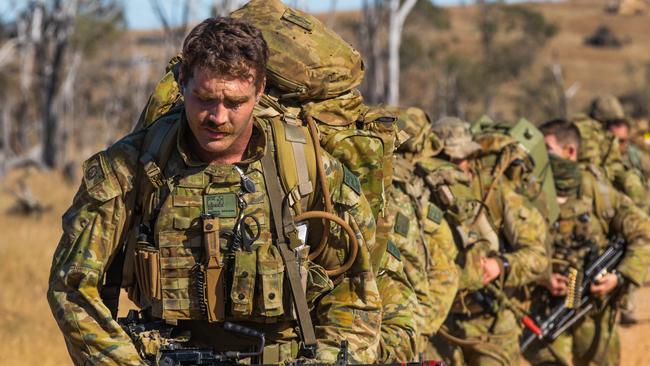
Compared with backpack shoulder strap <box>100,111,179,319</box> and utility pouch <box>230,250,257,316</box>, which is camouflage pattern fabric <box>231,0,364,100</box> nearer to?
backpack shoulder strap <box>100,111,179,319</box>

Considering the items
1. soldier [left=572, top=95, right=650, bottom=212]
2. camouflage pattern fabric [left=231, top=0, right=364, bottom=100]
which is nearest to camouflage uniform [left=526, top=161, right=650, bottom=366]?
soldier [left=572, top=95, right=650, bottom=212]

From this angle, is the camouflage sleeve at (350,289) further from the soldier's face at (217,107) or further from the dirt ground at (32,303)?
the dirt ground at (32,303)

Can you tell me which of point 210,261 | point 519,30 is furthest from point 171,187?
point 519,30

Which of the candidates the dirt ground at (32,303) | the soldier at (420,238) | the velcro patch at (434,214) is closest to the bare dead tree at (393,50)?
the dirt ground at (32,303)

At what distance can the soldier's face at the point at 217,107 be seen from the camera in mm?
3965

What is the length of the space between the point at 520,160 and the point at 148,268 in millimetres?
4881

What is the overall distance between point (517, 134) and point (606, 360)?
1992 mm

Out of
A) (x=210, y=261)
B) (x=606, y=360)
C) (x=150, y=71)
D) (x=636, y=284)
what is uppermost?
(x=150, y=71)

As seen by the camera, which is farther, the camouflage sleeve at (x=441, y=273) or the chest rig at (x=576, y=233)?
the chest rig at (x=576, y=233)

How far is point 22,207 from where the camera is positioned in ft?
67.1

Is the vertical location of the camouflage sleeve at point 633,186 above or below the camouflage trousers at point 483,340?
above

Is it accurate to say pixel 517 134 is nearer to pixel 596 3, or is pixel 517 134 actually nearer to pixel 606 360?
pixel 606 360

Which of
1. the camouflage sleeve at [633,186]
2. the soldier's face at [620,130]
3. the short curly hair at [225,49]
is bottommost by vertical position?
the camouflage sleeve at [633,186]

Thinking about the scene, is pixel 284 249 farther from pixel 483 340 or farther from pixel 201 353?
pixel 483 340
